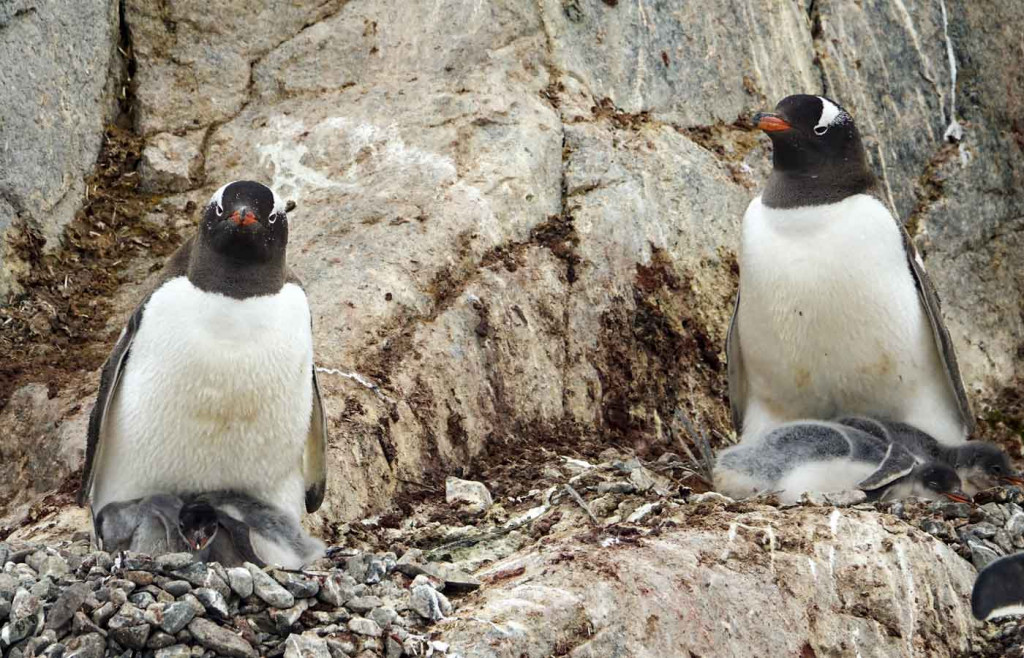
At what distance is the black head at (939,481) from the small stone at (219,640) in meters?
3.01

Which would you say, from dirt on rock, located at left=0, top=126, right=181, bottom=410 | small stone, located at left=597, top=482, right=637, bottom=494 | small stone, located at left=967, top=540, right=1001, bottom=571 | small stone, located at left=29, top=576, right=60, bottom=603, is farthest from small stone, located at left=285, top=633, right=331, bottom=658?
dirt on rock, located at left=0, top=126, right=181, bottom=410

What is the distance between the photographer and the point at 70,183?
7215mm

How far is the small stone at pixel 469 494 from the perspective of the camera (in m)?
5.95

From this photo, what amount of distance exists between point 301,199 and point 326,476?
198 centimetres

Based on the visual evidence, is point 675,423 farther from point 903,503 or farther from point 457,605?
point 457,605

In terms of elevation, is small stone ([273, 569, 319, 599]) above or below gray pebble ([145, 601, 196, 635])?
above

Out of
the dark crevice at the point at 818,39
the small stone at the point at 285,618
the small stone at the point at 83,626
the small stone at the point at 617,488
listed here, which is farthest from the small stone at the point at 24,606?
the dark crevice at the point at 818,39

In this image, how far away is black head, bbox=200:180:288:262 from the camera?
16.8 ft

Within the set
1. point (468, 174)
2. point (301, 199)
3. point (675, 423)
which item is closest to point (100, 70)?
point (301, 199)

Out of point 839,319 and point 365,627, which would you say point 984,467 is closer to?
point 839,319

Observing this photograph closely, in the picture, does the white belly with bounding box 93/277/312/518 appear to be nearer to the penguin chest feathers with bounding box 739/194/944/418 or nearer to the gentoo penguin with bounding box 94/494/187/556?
the gentoo penguin with bounding box 94/494/187/556

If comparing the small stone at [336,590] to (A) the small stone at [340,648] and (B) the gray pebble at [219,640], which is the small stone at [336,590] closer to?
(A) the small stone at [340,648]

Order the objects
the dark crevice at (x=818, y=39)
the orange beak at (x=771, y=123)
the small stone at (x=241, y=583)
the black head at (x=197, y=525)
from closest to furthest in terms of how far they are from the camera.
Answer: the small stone at (x=241, y=583), the black head at (x=197, y=525), the orange beak at (x=771, y=123), the dark crevice at (x=818, y=39)

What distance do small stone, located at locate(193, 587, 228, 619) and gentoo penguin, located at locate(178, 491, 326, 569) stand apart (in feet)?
2.07
